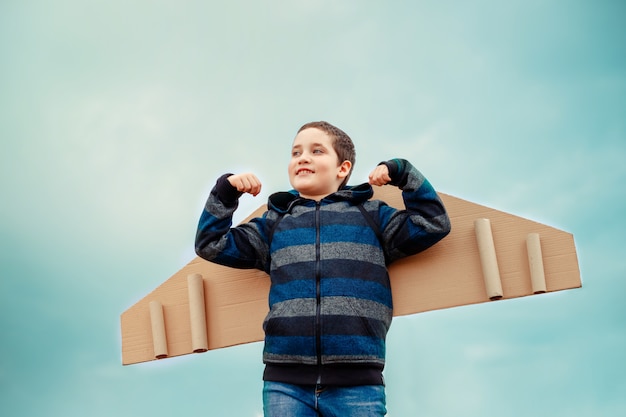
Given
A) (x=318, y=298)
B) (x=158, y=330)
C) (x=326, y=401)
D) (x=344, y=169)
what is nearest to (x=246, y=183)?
(x=344, y=169)

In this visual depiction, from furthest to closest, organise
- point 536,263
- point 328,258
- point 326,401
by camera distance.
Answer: point 536,263 → point 328,258 → point 326,401

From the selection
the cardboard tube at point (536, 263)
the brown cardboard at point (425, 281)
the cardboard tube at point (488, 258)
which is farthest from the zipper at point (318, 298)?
the cardboard tube at point (536, 263)

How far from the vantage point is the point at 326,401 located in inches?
86.4

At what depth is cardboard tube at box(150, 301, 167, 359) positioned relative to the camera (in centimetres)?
268

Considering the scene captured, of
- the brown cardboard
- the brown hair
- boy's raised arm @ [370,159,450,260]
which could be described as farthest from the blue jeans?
the brown hair

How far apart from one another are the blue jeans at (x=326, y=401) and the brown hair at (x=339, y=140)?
29.8 inches

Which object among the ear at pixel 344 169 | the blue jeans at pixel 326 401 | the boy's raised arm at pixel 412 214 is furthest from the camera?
the ear at pixel 344 169

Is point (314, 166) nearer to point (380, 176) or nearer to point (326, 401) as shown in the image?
point (380, 176)

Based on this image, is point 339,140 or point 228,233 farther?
point 339,140

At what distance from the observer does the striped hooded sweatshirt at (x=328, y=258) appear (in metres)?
2.22

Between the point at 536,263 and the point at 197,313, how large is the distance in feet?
3.92

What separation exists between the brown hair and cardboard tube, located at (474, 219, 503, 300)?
1.67ft

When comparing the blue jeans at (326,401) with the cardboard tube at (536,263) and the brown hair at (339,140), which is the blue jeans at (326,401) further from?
the brown hair at (339,140)

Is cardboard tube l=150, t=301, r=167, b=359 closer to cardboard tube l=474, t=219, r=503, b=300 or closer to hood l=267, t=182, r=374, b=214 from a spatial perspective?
hood l=267, t=182, r=374, b=214
